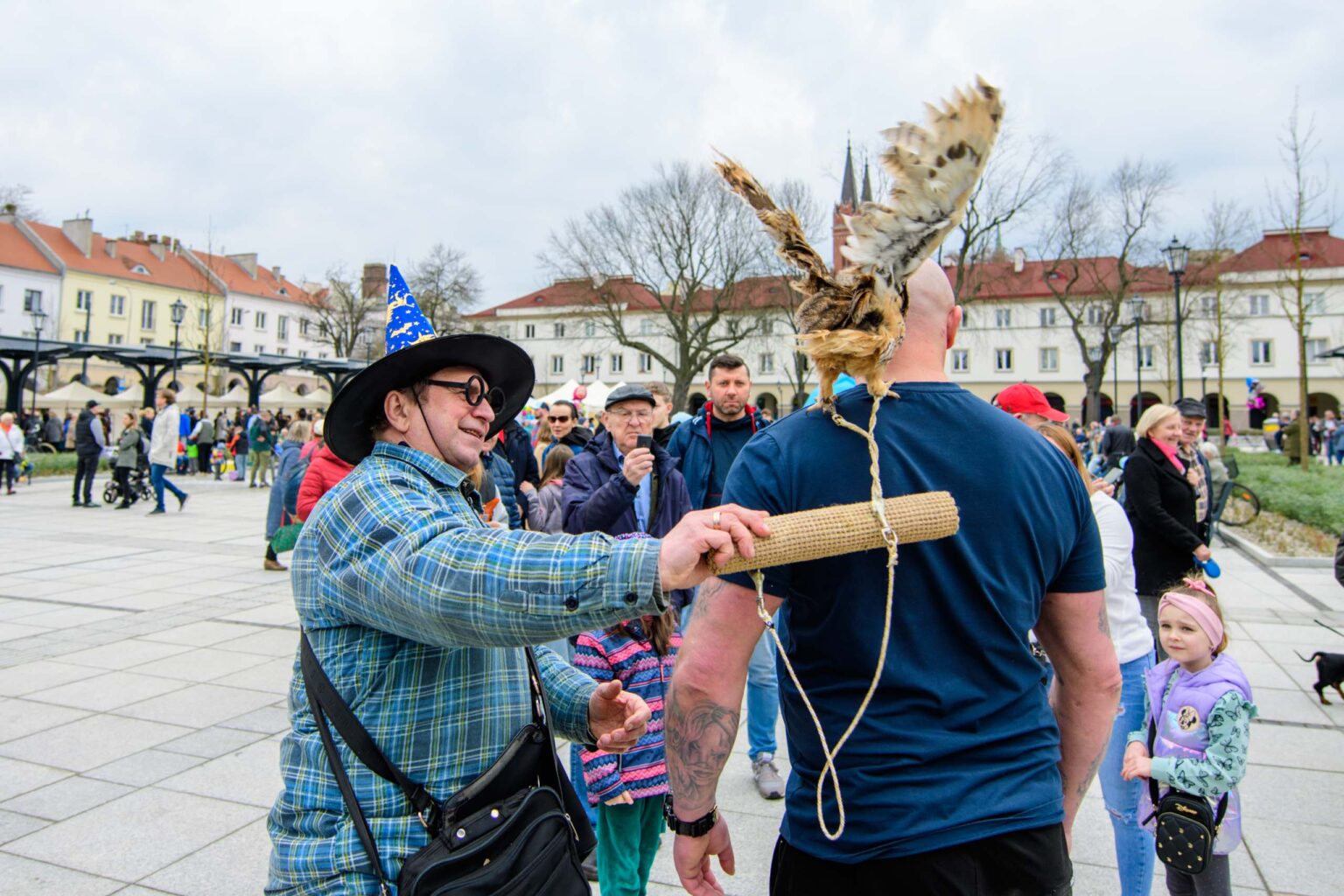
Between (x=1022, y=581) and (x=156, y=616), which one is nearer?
(x=1022, y=581)

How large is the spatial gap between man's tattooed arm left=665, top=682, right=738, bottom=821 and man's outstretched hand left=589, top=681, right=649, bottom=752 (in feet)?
0.59

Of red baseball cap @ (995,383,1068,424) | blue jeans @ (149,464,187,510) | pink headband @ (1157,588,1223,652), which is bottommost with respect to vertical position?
pink headband @ (1157,588,1223,652)

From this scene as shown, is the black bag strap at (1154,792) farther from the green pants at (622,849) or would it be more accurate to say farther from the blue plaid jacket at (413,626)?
the blue plaid jacket at (413,626)

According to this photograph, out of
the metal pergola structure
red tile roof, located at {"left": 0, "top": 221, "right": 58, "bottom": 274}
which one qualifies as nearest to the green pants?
the metal pergola structure

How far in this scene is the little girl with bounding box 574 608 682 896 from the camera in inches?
130

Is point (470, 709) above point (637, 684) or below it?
above

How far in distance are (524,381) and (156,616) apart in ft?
25.5

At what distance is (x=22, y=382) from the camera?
2614 centimetres

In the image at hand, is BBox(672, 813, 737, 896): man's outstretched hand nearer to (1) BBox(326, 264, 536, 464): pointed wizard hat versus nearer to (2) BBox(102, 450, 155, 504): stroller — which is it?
(1) BBox(326, 264, 536, 464): pointed wizard hat

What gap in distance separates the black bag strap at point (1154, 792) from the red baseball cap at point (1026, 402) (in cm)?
146

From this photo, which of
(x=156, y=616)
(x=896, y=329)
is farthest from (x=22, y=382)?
(x=896, y=329)

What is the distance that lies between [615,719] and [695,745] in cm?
30

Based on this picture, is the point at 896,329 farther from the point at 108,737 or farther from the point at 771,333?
the point at 771,333

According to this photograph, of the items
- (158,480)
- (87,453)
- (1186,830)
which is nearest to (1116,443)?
(1186,830)
